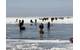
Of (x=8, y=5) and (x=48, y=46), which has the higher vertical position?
(x=8, y=5)

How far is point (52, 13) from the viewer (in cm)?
220

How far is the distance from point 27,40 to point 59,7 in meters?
0.53

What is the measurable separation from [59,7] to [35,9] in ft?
0.91

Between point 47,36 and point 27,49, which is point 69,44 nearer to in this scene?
point 47,36
